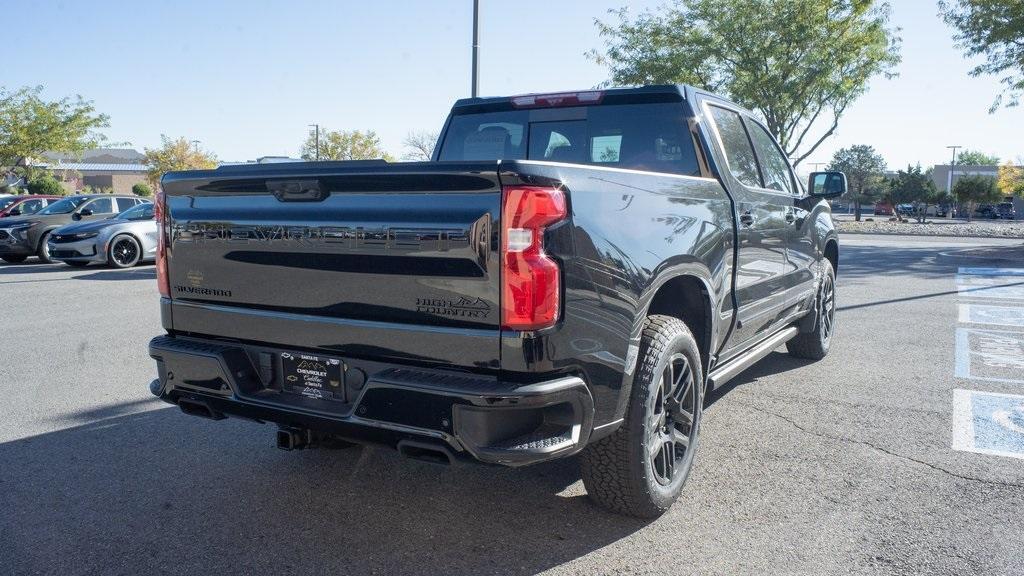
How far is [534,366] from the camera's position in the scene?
262cm

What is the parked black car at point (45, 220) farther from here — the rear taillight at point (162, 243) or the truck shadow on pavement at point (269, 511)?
the rear taillight at point (162, 243)

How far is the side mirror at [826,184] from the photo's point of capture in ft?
18.7

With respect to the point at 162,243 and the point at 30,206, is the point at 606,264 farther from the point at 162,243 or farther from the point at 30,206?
the point at 30,206

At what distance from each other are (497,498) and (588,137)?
7.17 ft

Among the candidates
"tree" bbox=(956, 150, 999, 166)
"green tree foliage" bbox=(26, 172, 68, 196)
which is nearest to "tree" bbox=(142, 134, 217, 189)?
"green tree foliage" bbox=(26, 172, 68, 196)

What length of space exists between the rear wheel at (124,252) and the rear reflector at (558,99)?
12518 mm

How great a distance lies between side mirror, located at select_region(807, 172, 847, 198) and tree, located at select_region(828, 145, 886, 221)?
245ft

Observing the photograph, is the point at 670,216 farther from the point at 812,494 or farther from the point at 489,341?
the point at 812,494

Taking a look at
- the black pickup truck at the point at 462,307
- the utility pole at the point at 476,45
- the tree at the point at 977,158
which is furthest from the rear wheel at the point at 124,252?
the tree at the point at 977,158

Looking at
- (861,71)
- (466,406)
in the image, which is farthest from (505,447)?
(861,71)

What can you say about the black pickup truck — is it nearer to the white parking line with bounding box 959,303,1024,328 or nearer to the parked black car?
the white parking line with bounding box 959,303,1024,328

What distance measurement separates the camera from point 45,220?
16.3 metres

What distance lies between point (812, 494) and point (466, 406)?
1982 mm

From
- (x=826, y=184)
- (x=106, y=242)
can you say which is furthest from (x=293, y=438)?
(x=106, y=242)
